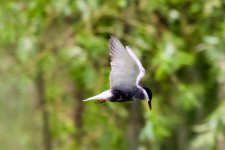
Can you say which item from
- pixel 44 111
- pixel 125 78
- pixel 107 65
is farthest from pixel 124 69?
pixel 44 111

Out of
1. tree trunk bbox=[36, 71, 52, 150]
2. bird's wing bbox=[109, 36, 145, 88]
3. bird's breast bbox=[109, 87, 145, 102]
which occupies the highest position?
bird's wing bbox=[109, 36, 145, 88]

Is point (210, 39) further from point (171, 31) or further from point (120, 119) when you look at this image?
point (120, 119)

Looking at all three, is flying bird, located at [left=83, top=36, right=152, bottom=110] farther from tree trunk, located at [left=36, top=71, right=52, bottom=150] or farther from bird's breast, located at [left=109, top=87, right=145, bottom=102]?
tree trunk, located at [left=36, top=71, right=52, bottom=150]

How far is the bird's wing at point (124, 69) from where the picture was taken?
162 cm

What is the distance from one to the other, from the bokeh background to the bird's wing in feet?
6.11

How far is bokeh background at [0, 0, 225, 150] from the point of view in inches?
159

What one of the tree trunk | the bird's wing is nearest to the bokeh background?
the tree trunk

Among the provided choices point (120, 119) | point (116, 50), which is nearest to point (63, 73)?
point (120, 119)

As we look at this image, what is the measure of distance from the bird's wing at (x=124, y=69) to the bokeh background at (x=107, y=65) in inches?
73.3

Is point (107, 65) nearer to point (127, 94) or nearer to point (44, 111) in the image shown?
point (44, 111)

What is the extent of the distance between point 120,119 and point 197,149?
80 centimetres

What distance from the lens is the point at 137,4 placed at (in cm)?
433

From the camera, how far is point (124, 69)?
1625mm

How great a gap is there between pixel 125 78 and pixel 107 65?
6.85 ft
